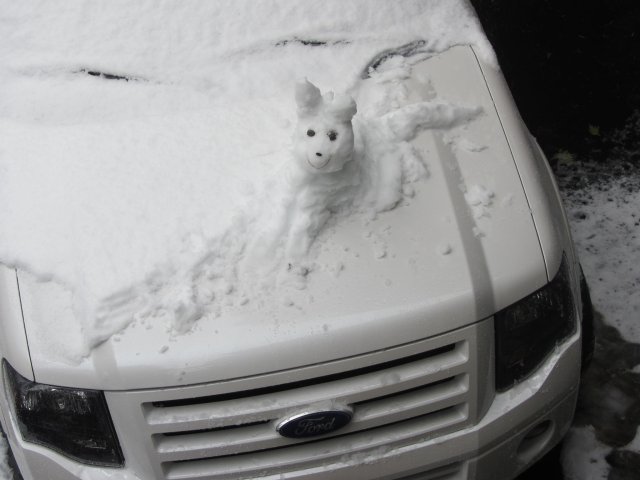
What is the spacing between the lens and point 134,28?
2650 millimetres

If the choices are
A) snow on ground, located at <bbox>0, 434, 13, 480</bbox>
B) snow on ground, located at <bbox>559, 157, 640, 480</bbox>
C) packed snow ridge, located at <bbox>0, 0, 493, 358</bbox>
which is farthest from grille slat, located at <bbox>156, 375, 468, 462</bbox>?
snow on ground, located at <bbox>0, 434, 13, 480</bbox>

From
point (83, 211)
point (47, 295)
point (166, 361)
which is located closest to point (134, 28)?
point (83, 211)

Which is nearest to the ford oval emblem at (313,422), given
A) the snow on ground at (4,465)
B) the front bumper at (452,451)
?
the front bumper at (452,451)

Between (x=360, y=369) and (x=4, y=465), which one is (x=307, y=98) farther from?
(x=4, y=465)

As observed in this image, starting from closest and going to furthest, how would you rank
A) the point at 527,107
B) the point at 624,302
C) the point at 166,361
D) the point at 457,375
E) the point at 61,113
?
the point at 166,361 < the point at 457,375 < the point at 61,113 < the point at 624,302 < the point at 527,107

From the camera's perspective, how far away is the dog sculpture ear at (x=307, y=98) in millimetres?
2010

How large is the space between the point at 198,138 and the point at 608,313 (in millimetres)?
1943

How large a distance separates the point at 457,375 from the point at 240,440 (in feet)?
2.02

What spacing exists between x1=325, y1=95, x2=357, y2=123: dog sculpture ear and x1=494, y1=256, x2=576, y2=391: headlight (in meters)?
0.68

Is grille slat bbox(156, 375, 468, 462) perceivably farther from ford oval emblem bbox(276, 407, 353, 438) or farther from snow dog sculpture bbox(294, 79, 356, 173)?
snow dog sculpture bbox(294, 79, 356, 173)

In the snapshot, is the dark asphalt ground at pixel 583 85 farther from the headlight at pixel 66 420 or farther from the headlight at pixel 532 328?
the headlight at pixel 66 420

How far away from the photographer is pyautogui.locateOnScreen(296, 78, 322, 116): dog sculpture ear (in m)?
2.01

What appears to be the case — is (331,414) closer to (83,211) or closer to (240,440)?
(240,440)

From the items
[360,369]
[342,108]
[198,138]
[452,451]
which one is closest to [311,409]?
[360,369]
